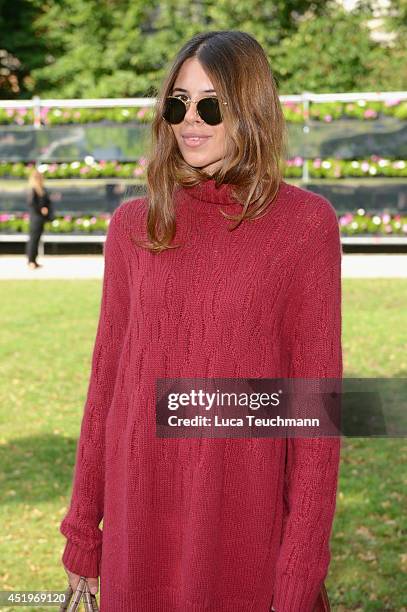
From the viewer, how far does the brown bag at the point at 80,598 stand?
243 centimetres

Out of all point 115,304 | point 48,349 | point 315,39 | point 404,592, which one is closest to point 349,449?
point 404,592

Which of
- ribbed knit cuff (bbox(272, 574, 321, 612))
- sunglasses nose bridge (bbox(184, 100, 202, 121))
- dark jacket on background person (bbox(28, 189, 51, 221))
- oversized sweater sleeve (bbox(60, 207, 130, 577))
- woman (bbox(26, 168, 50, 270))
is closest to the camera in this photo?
ribbed knit cuff (bbox(272, 574, 321, 612))

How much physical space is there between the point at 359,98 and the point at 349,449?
14778 mm

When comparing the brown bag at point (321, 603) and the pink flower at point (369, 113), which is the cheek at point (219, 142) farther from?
the pink flower at point (369, 113)

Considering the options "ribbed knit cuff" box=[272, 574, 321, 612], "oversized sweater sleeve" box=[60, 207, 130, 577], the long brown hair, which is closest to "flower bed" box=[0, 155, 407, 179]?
"oversized sweater sleeve" box=[60, 207, 130, 577]

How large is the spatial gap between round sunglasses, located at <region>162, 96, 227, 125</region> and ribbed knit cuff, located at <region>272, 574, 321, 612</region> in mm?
1010

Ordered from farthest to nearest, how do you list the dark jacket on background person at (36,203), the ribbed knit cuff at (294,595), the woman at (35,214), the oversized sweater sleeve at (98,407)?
the dark jacket on background person at (36,203) < the woman at (35,214) < the oversized sweater sleeve at (98,407) < the ribbed knit cuff at (294,595)

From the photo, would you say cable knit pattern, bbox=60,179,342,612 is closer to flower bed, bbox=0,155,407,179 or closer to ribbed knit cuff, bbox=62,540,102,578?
ribbed knit cuff, bbox=62,540,102,578

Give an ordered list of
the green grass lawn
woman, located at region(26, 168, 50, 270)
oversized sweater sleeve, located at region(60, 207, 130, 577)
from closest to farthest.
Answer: oversized sweater sleeve, located at region(60, 207, 130, 577), the green grass lawn, woman, located at region(26, 168, 50, 270)

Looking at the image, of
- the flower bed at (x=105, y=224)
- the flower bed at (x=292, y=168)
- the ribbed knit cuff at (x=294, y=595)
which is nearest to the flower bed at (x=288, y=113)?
the flower bed at (x=292, y=168)

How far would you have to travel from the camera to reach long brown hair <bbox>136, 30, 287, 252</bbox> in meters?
2.37

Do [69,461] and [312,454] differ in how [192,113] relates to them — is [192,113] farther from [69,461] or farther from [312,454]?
[69,461]

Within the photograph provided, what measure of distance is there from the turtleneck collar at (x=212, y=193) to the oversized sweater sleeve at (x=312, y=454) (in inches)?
8.8

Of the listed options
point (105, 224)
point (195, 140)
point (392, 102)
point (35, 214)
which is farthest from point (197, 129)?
point (105, 224)
